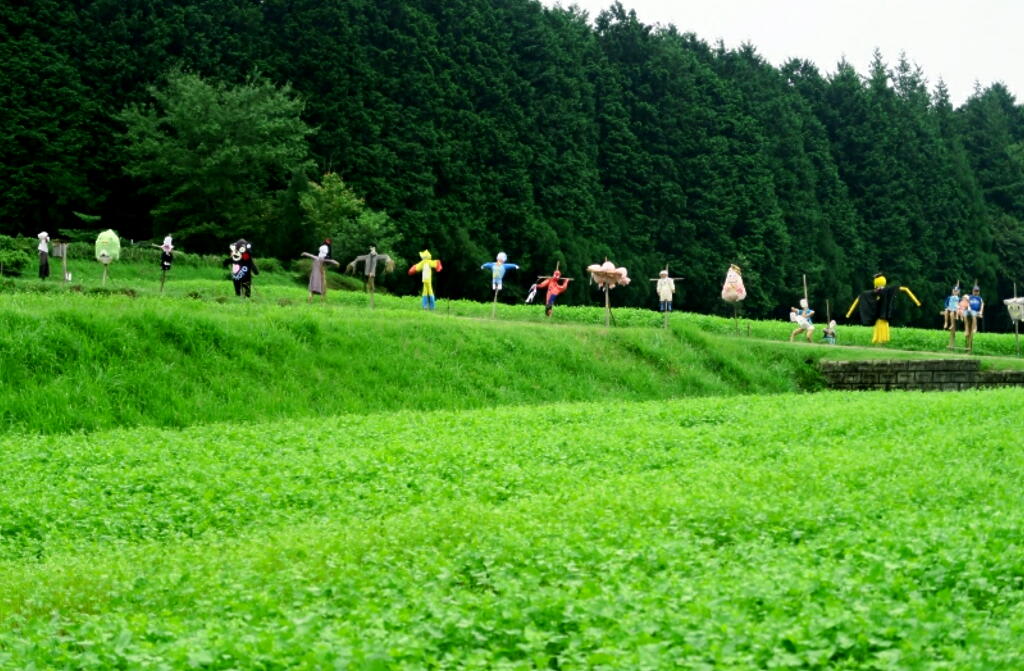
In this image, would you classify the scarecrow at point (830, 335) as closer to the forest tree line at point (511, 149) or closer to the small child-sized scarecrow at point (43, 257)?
the forest tree line at point (511, 149)

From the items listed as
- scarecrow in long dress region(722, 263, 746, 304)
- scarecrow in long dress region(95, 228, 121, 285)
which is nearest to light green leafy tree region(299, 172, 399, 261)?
scarecrow in long dress region(95, 228, 121, 285)

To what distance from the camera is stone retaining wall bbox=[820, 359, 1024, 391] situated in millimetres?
30297

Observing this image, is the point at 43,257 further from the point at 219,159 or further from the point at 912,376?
the point at 912,376

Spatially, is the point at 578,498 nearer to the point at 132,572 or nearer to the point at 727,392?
the point at 132,572

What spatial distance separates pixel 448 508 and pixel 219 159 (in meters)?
36.2

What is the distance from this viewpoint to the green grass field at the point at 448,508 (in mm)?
7457

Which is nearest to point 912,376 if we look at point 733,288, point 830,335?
point 733,288

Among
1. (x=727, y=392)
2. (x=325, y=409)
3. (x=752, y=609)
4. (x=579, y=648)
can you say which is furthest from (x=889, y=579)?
(x=727, y=392)

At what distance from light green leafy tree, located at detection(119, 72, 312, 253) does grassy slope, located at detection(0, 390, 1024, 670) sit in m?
29.9

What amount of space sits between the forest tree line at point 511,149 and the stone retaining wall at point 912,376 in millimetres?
20390

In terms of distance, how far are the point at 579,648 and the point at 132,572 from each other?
4.31 m

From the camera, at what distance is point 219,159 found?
4584cm

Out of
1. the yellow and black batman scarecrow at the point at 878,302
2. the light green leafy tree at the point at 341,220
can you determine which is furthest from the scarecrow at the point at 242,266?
the yellow and black batman scarecrow at the point at 878,302

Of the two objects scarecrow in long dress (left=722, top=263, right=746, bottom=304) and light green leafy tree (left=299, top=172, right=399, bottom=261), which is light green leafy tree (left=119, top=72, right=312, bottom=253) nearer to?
light green leafy tree (left=299, top=172, right=399, bottom=261)
